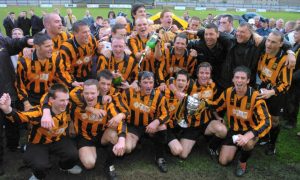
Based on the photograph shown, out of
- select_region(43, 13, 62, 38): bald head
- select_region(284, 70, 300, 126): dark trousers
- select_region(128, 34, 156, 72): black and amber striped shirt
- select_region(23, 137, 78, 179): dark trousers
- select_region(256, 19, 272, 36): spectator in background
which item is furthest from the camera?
select_region(256, 19, 272, 36): spectator in background

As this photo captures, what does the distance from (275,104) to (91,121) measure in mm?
2864

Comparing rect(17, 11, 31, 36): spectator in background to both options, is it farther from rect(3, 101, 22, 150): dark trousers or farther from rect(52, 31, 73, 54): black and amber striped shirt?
rect(3, 101, 22, 150): dark trousers

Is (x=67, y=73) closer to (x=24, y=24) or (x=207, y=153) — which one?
(x=207, y=153)

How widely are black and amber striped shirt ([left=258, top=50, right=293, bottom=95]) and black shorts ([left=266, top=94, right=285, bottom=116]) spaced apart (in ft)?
0.54

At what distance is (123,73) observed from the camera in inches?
189

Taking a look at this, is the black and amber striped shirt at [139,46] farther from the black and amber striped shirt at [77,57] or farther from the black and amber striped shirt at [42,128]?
the black and amber striped shirt at [42,128]

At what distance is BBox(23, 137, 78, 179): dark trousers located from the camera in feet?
11.8

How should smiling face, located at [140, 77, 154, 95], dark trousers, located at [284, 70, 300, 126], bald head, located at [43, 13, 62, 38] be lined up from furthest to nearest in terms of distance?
1. dark trousers, located at [284, 70, 300, 126]
2. bald head, located at [43, 13, 62, 38]
3. smiling face, located at [140, 77, 154, 95]

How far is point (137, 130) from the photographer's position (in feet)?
14.7

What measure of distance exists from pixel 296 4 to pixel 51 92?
2278 inches

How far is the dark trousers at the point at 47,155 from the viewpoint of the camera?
3598 millimetres

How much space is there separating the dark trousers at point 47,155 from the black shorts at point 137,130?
36.0 inches

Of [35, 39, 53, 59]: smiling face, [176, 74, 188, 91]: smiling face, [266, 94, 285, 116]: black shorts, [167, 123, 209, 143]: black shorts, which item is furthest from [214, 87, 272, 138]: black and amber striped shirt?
[35, 39, 53, 59]: smiling face

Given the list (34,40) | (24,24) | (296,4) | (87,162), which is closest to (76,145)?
(87,162)
